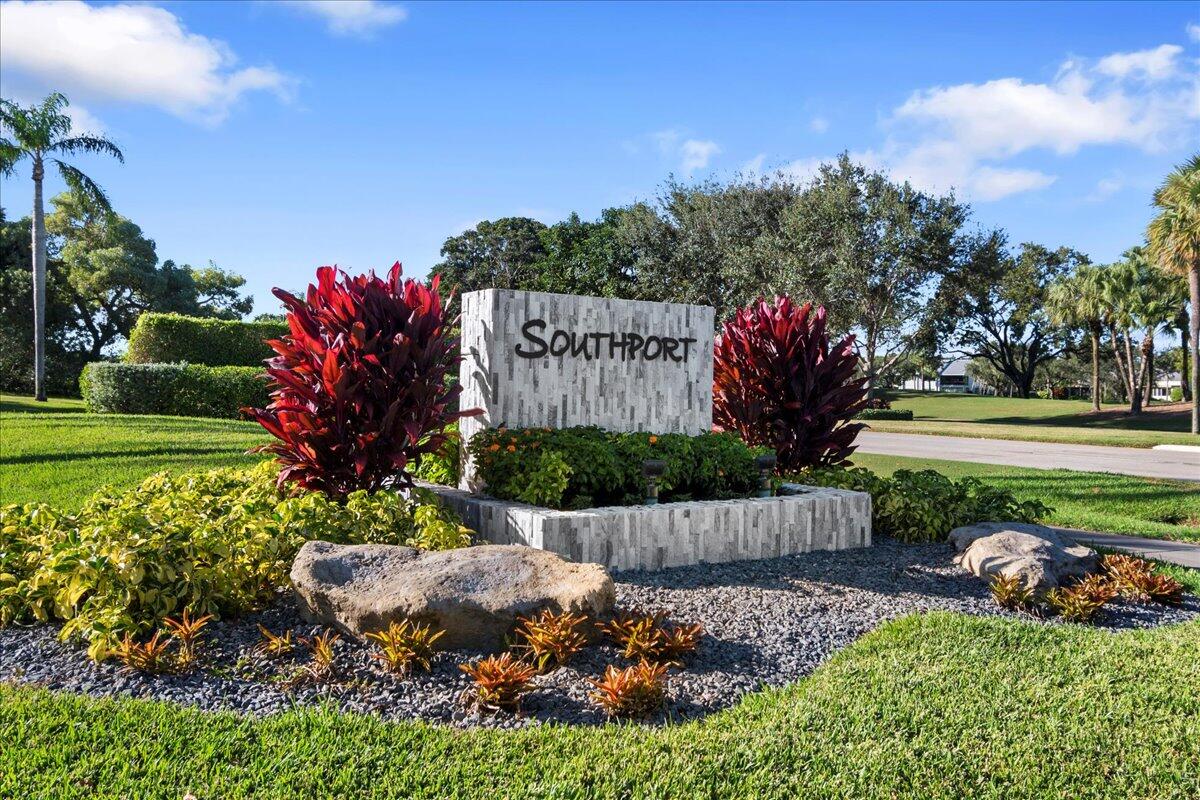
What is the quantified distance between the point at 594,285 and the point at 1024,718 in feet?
128

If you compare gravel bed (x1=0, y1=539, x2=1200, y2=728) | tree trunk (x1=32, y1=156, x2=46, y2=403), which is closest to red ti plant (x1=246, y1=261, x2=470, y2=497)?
gravel bed (x1=0, y1=539, x2=1200, y2=728)

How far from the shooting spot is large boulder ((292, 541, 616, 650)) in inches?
180

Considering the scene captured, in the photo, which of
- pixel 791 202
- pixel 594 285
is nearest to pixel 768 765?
pixel 791 202

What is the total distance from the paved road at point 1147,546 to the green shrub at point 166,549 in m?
6.15

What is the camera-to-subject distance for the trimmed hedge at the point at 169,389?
19562 mm

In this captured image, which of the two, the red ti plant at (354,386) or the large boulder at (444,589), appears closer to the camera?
the large boulder at (444,589)

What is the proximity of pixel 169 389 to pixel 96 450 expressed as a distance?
26.2 feet

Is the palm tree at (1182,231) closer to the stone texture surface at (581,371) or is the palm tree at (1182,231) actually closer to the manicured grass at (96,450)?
the stone texture surface at (581,371)

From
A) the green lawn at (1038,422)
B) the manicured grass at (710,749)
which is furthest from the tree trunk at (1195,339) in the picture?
the manicured grass at (710,749)

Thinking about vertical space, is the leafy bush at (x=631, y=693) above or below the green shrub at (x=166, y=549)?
below

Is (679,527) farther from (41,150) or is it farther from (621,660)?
(41,150)

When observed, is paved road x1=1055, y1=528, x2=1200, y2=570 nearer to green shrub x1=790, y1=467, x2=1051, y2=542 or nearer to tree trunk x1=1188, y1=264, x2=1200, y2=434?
green shrub x1=790, y1=467, x2=1051, y2=542

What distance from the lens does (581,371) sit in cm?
844

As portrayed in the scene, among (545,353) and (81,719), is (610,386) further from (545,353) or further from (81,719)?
(81,719)
